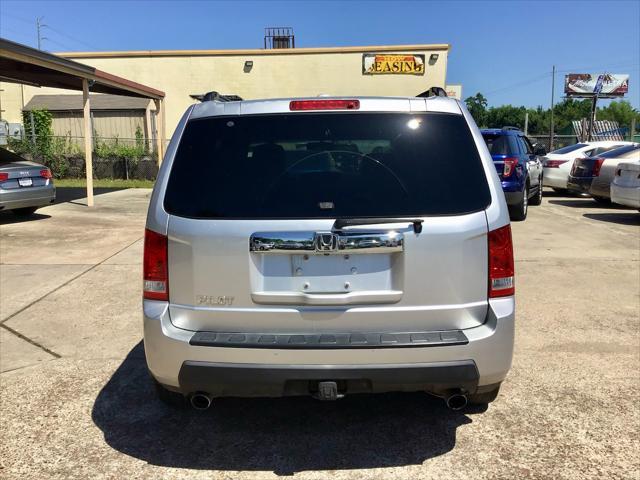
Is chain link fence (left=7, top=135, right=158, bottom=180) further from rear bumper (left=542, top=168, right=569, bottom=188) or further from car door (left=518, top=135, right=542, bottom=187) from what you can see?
car door (left=518, top=135, right=542, bottom=187)

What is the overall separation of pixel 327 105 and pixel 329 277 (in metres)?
0.96

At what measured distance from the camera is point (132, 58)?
25859mm

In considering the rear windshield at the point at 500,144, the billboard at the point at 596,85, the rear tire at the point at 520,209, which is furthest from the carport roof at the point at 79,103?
the billboard at the point at 596,85

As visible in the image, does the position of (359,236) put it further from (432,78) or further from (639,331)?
(432,78)

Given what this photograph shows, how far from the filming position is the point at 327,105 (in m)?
2.98

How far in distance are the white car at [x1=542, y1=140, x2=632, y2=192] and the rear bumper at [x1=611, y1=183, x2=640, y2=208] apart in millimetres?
4528

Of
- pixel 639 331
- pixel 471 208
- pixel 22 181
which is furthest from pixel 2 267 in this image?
A: pixel 639 331

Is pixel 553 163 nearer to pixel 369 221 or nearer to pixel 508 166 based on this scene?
pixel 508 166

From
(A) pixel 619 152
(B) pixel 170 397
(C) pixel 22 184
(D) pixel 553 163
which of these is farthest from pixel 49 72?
(A) pixel 619 152

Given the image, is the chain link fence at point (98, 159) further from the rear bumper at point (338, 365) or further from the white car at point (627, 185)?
the rear bumper at point (338, 365)

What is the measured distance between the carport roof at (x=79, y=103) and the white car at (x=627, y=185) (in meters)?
20.2

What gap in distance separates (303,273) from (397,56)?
2456 centimetres

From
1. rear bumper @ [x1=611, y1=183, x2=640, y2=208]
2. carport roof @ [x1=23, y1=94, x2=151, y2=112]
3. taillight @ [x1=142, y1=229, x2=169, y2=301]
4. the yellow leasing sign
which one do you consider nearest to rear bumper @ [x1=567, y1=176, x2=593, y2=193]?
rear bumper @ [x1=611, y1=183, x2=640, y2=208]

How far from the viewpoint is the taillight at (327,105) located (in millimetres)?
2969
